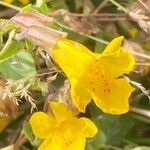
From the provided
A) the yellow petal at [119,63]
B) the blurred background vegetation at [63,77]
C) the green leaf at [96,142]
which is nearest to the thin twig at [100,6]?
the blurred background vegetation at [63,77]

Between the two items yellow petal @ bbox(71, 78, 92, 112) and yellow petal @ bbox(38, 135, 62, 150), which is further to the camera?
yellow petal @ bbox(38, 135, 62, 150)

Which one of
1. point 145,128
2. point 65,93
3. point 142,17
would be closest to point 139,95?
point 145,128

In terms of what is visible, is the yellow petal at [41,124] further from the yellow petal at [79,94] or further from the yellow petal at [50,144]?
the yellow petal at [79,94]

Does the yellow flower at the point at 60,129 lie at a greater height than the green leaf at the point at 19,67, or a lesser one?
lesser

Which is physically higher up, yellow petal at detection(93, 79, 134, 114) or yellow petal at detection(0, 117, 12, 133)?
yellow petal at detection(93, 79, 134, 114)

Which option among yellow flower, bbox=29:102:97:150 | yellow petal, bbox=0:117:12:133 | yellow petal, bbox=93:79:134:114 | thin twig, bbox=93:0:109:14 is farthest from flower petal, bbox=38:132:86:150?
thin twig, bbox=93:0:109:14

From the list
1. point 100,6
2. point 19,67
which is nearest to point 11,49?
point 19,67

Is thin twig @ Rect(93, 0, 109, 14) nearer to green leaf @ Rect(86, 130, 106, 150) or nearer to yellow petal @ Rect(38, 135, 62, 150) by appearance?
green leaf @ Rect(86, 130, 106, 150)
